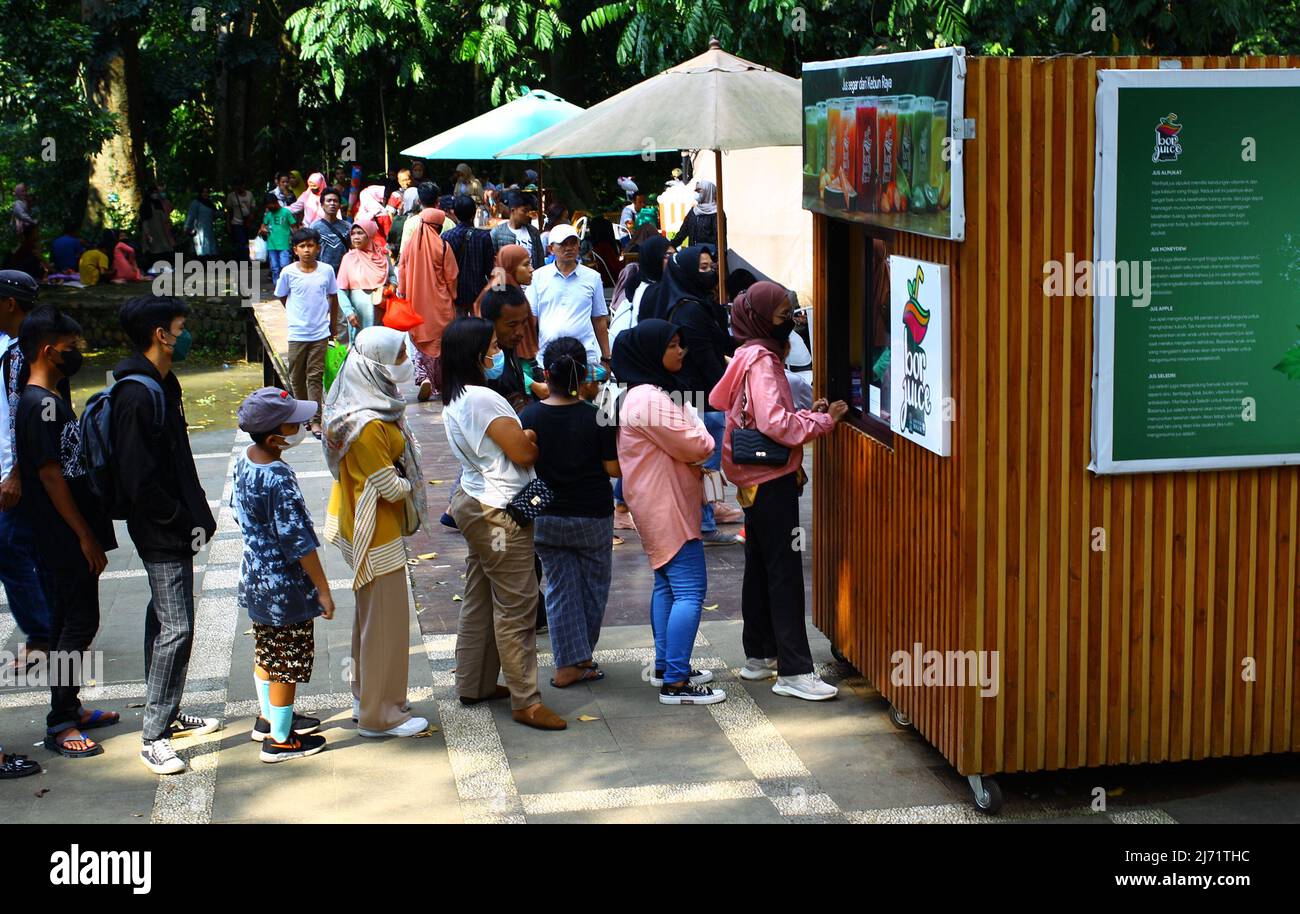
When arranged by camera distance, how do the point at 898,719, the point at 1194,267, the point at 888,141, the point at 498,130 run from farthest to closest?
the point at 498,130 → the point at 898,719 → the point at 888,141 → the point at 1194,267

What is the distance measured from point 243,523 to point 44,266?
18869mm

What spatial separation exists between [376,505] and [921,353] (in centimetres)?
239

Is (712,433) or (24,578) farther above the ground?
(712,433)

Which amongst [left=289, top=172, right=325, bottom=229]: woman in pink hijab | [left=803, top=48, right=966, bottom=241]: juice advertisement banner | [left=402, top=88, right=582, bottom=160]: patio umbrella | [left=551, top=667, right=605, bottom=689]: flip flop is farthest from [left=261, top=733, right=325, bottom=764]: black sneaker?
[left=289, top=172, right=325, bottom=229]: woman in pink hijab

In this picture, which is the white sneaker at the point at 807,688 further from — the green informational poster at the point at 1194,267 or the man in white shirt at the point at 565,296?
the man in white shirt at the point at 565,296

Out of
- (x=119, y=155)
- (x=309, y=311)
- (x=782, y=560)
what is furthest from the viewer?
(x=119, y=155)

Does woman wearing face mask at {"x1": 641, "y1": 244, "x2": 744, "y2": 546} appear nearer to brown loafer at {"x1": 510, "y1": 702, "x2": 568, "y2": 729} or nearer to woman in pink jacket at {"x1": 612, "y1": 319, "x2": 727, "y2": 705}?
woman in pink jacket at {"x1": 612, "y1": 319, "x2": 727, "y2": 705}

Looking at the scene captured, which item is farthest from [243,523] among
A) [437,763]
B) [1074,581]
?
[1074,581]

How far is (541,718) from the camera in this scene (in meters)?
6.74

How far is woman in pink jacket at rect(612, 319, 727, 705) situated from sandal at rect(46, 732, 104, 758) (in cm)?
254

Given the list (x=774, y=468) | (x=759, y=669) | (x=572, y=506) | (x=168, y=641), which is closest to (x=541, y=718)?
(x=572, y=506)

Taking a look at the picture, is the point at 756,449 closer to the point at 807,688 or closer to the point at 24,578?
the point at 807,688

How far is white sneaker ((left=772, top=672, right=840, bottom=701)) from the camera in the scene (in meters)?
7.02

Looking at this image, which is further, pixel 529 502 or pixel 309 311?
pixel 309 311
